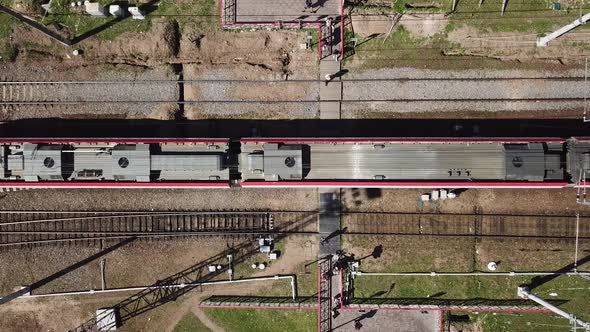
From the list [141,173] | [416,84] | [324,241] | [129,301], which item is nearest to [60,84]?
[141,173]

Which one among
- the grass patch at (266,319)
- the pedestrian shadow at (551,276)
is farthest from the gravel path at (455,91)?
the grass patch at (266,319)

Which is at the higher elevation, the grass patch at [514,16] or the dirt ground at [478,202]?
the grass patch at [514,16]

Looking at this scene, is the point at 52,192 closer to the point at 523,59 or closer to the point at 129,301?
the point at 129,301

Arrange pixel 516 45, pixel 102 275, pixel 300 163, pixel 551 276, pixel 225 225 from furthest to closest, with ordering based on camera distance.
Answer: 1. pixel 102 275
2. pixel 225 225
3. pixel 516 45
4. pixel 551 276
5. pixel 300 163

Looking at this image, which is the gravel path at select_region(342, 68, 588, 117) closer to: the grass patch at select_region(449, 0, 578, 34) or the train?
the grass patch at select_region(449, 0, 578, 34)

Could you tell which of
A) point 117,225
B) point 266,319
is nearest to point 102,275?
point 117,225

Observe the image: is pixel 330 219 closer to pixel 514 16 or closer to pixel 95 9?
pixel 514 16

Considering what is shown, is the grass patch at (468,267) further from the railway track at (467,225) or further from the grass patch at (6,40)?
the grass patch at (6,40)
